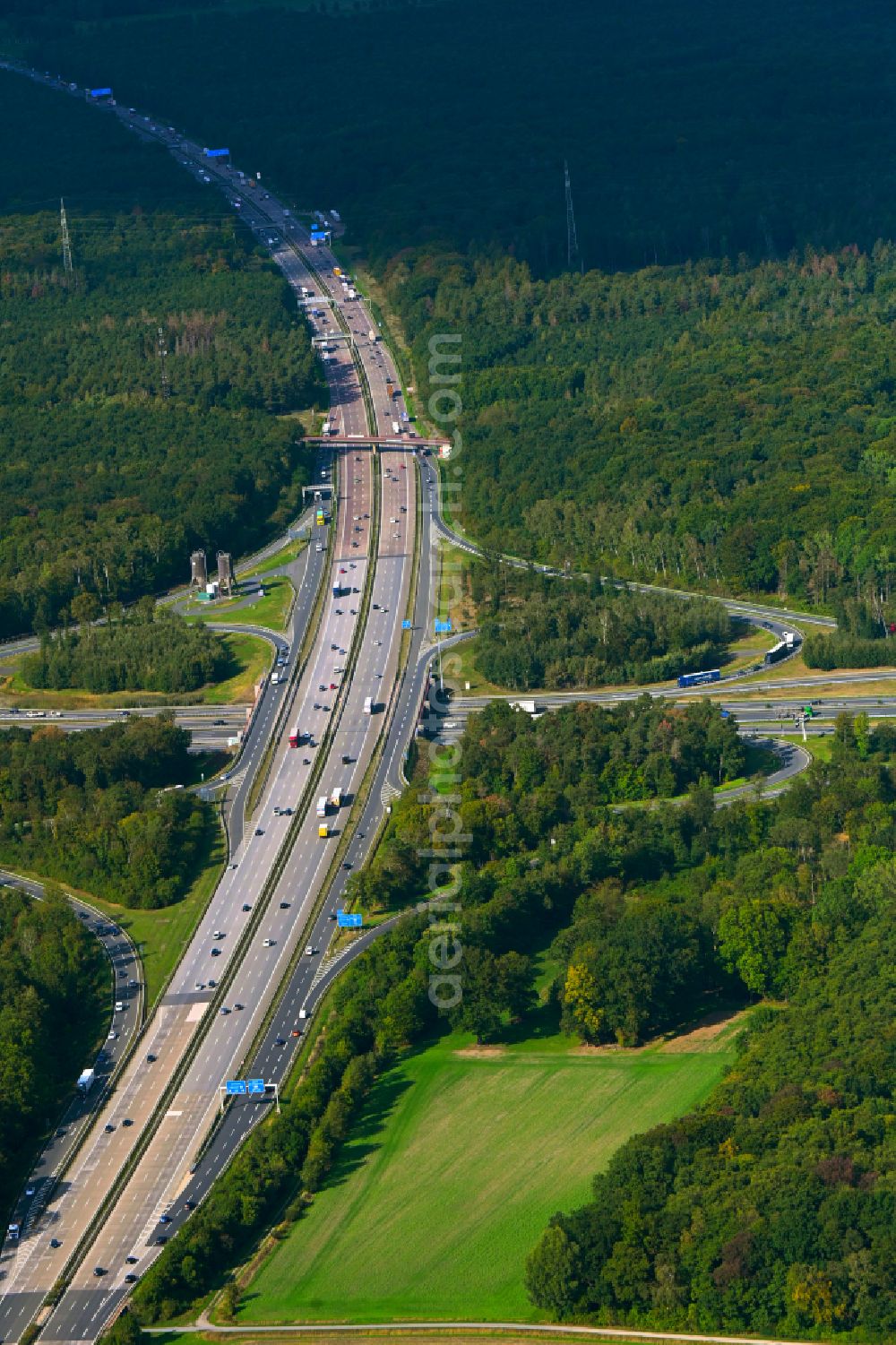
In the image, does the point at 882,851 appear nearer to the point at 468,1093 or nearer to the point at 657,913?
the point at 657,913

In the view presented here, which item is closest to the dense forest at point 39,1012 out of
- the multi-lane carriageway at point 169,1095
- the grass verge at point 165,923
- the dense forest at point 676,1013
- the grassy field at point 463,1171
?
the grass verge at point 165,923

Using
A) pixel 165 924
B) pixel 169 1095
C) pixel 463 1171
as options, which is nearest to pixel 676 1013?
pixel 463 1171

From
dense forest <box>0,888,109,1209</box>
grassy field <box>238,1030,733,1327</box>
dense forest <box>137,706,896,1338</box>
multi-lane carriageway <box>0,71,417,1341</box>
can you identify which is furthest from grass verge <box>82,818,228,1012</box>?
grassy field <box>238,1030,733,1327</box>

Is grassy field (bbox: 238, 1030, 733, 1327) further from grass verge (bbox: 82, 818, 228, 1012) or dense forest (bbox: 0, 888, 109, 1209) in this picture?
grass verge (bbox: 82, 818, 228, 1012)

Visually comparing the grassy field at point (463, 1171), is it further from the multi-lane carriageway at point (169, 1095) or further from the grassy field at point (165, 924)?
the grassy field at point (165, 924)

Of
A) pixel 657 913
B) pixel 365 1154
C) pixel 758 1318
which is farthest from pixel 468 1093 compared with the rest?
pixel 758 1318
